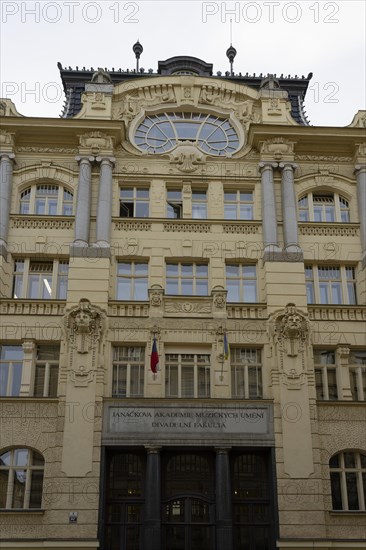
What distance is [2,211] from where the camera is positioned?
88.7 feet

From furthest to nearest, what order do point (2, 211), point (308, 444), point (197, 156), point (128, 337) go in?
point (197, 156) → point (2, 211) → point (128, 337) → point (308, 444)

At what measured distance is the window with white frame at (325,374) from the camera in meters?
25.2

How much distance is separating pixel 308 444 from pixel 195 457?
4.12 meters

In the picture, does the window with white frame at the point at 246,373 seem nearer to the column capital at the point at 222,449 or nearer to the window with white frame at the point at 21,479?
the column capital at the point at 222,449

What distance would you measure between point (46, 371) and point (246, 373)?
748cm

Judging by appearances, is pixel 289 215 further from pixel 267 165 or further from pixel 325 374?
pixel 325 374

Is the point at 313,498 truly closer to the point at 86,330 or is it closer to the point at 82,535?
the point at 82,535

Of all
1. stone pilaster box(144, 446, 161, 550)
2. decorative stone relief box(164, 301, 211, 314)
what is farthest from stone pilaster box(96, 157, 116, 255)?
stone pilaster box(144, 446, 161, 550)

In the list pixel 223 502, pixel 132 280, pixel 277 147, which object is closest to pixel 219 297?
pixel 132 280

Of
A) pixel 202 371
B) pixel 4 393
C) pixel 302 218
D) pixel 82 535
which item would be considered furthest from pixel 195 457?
pixel 302 218

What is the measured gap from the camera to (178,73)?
31672 mm

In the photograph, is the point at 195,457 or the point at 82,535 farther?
the point at 195,457

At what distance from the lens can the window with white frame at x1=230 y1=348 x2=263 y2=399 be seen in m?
25.1

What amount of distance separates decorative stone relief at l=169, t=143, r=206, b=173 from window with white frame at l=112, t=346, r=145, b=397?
8187 millimetres
